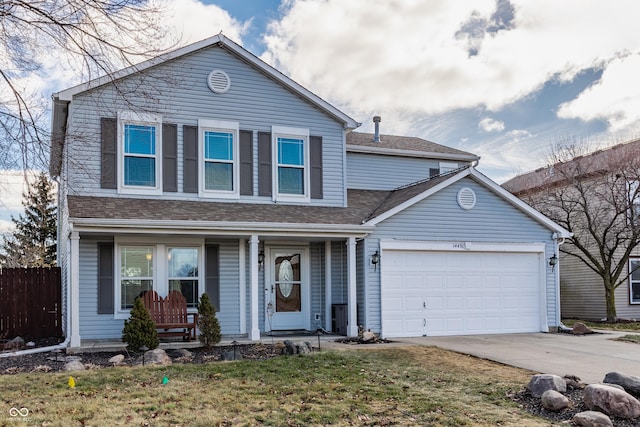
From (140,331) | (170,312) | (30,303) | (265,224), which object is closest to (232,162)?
(265,224)

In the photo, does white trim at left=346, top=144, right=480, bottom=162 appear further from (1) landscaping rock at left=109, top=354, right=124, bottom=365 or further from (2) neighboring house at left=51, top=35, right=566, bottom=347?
(1) landscaping rock at left=109, top=354, right=124, bottom=365

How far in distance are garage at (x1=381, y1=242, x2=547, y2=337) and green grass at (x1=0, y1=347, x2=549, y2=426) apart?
376 cm

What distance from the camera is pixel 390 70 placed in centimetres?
1655

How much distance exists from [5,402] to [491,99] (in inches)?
669

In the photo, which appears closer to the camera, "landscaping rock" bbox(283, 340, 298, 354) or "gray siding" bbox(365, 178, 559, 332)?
"landscaping rock" bbox(283, 340, 298, 354)

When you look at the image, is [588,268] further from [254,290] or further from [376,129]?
[254,290]

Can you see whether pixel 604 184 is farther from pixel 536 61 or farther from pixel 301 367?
pixel 301 367

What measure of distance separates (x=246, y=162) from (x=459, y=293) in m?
6.02

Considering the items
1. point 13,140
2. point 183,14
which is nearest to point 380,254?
point 183,14

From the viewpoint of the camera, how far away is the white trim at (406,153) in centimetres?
1577

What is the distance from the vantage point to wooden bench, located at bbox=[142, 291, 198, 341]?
11680 mm

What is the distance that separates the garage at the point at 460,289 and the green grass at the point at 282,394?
3.76 m

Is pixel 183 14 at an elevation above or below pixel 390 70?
below

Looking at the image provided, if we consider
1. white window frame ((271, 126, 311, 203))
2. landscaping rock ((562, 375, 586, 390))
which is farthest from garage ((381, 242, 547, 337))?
landscaping rock ((562, 375, 586, 390))
